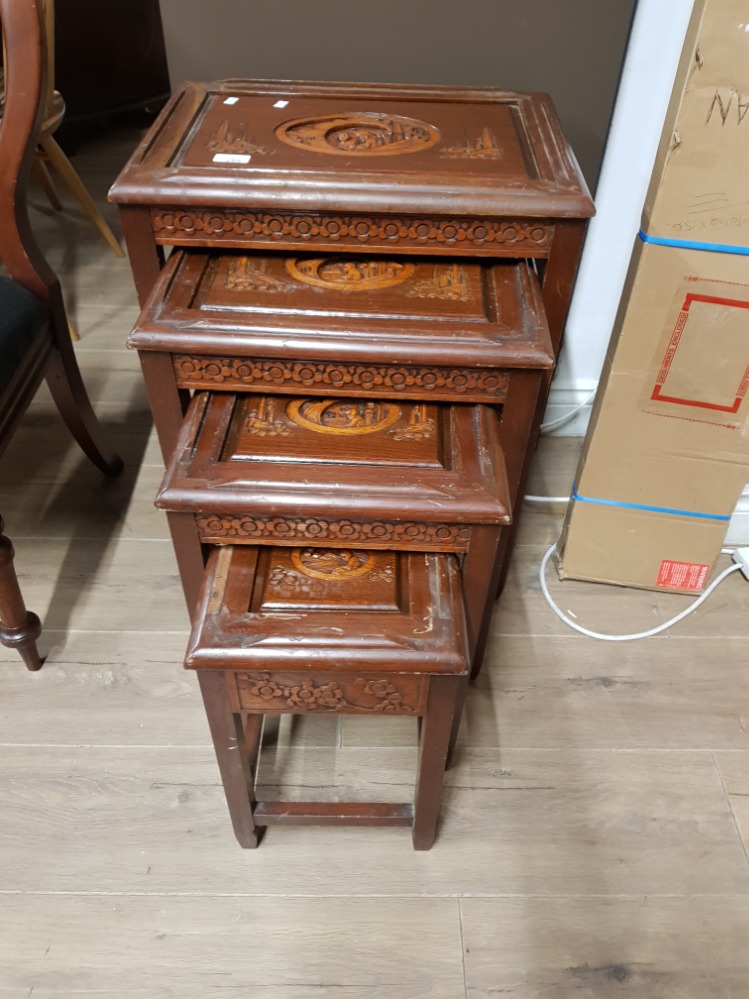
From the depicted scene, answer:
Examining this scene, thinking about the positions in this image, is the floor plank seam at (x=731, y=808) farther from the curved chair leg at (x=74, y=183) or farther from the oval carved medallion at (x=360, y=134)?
the curved chair leg at (x=74, y=183)

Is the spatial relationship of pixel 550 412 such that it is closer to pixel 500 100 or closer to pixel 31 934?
pixel 500 100

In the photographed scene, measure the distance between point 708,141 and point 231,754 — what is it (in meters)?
0.92

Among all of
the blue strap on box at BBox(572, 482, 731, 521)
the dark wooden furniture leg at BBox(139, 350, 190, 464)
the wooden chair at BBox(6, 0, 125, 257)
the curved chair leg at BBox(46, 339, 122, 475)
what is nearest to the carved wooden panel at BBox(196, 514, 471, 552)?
the dark wooden furniture leg at BBox(139, 350, 190, 464)

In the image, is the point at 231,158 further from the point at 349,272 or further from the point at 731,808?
the point at 731,808

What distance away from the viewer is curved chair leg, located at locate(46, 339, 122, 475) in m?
1.32

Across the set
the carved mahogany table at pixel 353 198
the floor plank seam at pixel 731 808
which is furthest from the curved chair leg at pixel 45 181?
the floor plank seam at pixel 731 808

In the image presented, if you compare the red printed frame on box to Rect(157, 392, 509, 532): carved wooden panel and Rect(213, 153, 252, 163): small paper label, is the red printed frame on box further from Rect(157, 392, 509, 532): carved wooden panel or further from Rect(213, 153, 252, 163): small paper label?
Rect(213, 153, 252, 163): small paper label

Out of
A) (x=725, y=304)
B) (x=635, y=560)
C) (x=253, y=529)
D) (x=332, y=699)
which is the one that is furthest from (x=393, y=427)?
(x=635, y=560)

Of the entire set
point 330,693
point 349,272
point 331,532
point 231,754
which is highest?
point 349,272

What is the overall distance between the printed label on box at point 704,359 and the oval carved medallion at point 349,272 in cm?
40

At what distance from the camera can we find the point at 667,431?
1.18m

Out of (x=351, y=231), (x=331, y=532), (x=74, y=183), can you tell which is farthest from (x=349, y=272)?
(x=74, y=183)

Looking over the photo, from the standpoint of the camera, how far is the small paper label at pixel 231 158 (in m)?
0.92

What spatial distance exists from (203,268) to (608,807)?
89cm
